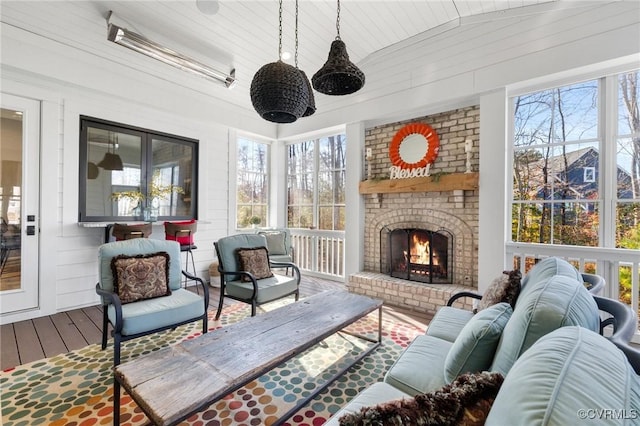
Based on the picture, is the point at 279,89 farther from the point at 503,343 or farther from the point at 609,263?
the point at 609,263

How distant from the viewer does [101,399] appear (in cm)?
189

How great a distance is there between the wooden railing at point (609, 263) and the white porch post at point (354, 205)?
85.5 inches

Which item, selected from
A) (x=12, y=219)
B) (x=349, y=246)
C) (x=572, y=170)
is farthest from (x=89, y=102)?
(x=572, y=170)

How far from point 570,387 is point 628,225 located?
3.35 m

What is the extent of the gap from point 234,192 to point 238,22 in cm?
272

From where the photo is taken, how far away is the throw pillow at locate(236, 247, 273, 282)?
325cm

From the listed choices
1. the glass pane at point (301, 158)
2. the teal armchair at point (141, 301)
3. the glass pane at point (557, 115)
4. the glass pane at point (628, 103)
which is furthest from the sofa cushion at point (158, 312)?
the glass pane at point (628, 103)

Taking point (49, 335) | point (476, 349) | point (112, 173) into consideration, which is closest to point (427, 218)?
point (476, 349)

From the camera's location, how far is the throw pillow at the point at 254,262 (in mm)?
3254

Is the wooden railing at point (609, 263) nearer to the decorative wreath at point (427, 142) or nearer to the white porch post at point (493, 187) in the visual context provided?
the white porch post at point (493, 187)

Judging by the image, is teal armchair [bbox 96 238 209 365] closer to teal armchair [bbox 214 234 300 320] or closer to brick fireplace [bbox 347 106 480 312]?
teal armchair [bbox 214 234 300 320]

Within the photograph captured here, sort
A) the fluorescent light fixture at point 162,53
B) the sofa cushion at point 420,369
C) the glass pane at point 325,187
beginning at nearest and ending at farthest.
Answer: the sofa cushion at point 420,369
the fluorescent light fixture at point 162,53
the glass pane at point 325,187

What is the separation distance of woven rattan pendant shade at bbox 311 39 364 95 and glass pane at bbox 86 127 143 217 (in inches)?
129

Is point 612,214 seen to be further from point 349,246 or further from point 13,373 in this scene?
point 13,373
